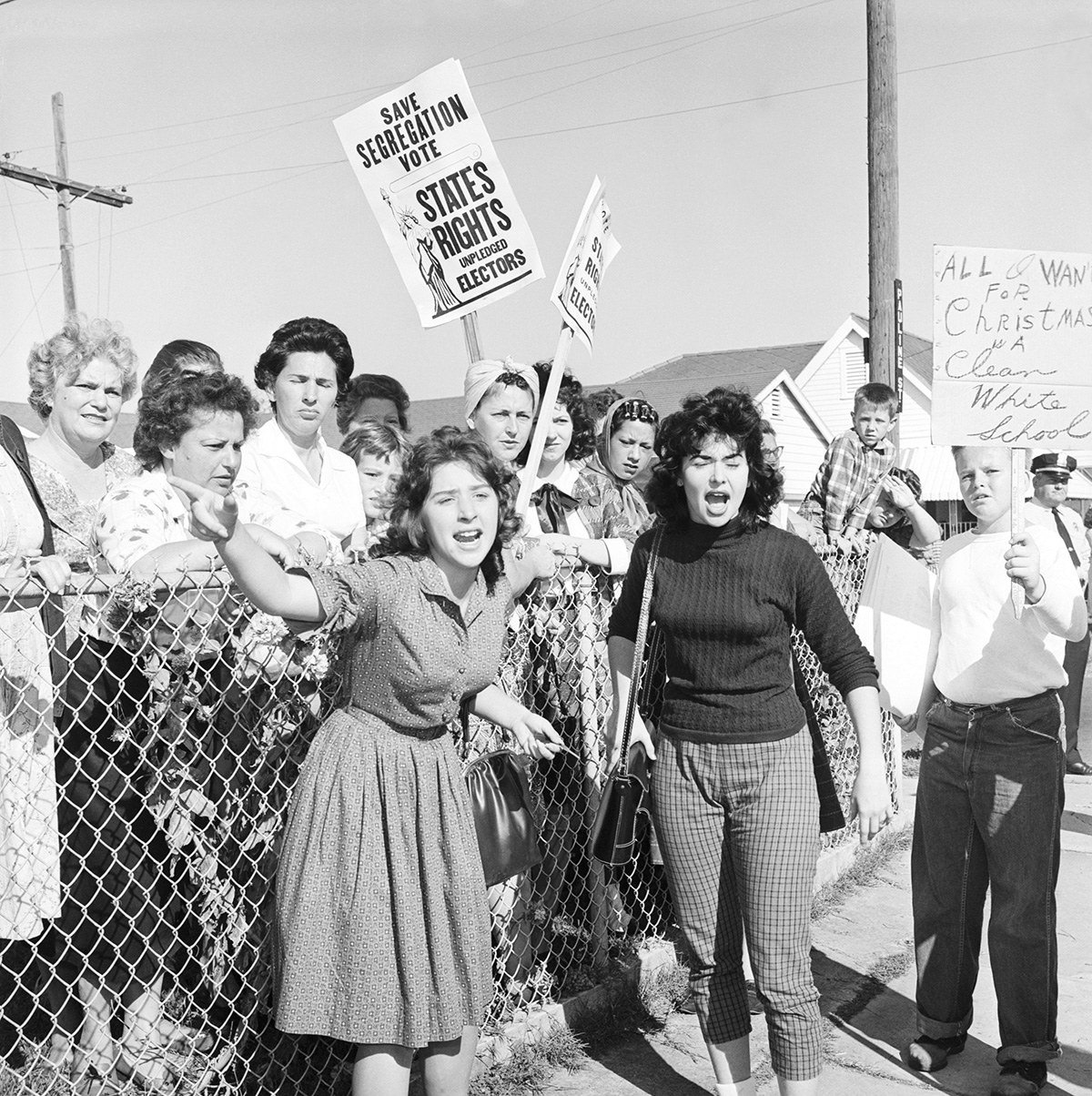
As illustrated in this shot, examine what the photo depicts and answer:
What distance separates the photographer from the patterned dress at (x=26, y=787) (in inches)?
112

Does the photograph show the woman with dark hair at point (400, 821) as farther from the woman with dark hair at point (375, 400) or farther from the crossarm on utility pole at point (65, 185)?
the crossarm on utility pole at point (65, 185)

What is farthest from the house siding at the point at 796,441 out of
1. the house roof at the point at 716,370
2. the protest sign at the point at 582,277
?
the protest sign at the point at 582,277

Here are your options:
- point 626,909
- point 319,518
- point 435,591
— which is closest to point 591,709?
point 626,909

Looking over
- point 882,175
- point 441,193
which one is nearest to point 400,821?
point 441,193

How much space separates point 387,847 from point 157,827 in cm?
72

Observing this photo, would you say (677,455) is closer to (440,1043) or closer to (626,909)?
(440,1043)

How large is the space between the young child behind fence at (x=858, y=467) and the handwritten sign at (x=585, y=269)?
224cm

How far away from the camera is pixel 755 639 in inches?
130

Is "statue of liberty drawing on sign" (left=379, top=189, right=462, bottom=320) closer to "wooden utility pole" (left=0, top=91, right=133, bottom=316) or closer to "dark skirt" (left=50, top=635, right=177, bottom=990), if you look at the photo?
"dark skirt" (left=50, top=635, right=177, bottom=990)

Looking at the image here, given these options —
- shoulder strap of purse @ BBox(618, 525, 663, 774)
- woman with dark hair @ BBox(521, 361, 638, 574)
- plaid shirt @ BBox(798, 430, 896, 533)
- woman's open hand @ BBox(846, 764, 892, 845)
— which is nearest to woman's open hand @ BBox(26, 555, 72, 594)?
woman with dark hair @ BBox(521, 361, 638, 574)

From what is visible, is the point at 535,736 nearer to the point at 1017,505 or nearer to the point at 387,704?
the point at 387,704

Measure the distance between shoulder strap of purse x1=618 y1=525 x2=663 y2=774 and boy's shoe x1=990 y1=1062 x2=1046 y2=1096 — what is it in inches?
59.9

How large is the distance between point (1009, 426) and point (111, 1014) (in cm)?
317

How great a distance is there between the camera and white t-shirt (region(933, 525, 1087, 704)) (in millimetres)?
3543
